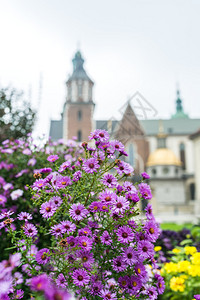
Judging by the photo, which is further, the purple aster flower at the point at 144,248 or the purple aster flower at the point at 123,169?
the purple aster flower at the point at 123,169

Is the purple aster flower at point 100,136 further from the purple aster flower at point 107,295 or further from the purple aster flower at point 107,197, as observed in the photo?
the purple aster flower at point 107,295

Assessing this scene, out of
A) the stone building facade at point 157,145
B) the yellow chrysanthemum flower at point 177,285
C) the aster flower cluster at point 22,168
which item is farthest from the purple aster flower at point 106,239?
the stone building facade at point 157,145

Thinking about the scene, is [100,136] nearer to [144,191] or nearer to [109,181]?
[109,181]

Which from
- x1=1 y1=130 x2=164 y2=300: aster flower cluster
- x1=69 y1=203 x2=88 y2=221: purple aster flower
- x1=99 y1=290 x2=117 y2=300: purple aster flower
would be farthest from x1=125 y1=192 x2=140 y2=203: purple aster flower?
x1=99 y1=290 x2=117 y2=300: purple aster flower

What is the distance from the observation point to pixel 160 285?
5.88ft

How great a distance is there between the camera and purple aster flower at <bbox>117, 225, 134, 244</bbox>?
5.02 ft

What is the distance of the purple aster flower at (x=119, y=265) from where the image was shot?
1.54 m

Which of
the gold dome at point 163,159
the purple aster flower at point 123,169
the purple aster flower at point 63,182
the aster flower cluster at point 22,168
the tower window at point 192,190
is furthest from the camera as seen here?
the tower window at point 192,190

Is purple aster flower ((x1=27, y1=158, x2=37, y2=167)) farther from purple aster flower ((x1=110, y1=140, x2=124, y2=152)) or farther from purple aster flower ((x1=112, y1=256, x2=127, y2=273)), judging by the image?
purple aster flower ((x1=112, y1=256, x2=127, y2=273))

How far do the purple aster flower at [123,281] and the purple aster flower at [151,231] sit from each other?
0.23 metres

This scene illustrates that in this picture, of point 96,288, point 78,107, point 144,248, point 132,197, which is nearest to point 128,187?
point 132,197

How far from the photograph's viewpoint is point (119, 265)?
156 centimetres

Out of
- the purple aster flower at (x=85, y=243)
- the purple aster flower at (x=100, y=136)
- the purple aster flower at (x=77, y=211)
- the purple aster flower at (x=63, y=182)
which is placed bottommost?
A: the purple aster flower at (x=85, y=243)

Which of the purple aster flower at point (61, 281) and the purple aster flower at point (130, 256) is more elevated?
the purple aster flower at point (130, 256)
